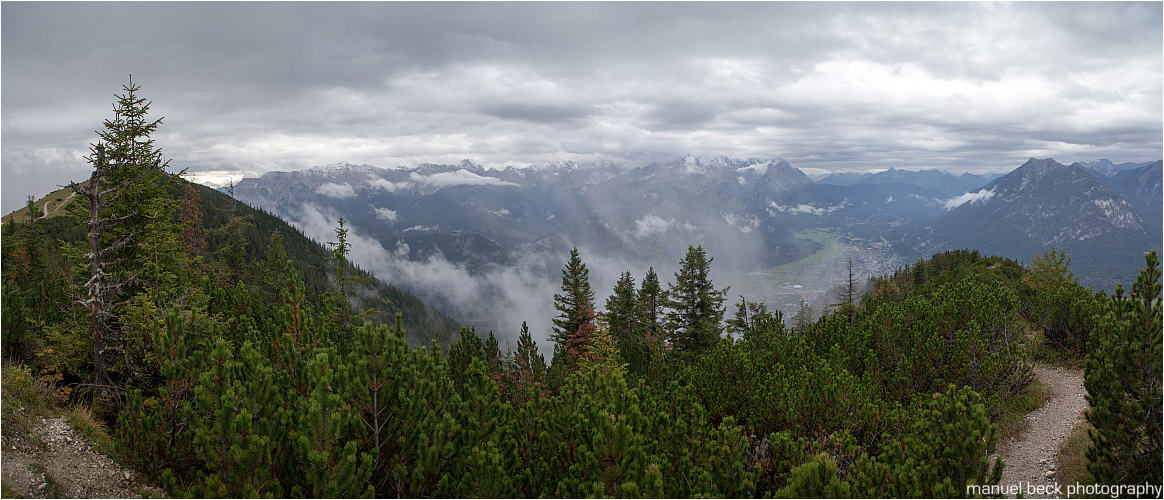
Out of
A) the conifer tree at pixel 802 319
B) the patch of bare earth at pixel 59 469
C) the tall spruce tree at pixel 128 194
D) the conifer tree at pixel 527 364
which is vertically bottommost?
the conifer tree at pixel 802 319

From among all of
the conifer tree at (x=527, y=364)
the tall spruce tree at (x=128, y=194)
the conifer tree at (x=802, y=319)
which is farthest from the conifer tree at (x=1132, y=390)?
the tall spruce tree at (x=128, y=194)

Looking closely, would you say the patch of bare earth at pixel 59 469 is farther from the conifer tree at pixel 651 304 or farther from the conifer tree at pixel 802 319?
the conifer tree at pixel 651 304

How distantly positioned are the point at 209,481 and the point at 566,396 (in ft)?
18.2

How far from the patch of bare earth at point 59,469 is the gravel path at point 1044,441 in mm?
15984

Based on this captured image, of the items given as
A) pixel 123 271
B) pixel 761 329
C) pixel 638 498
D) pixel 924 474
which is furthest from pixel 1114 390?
pixel 123 271

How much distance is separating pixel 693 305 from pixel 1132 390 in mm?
26962

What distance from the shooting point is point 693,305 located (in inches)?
1371

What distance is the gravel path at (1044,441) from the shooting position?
1009 centimetres

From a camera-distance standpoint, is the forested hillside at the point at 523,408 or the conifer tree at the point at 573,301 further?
the conifer tree at the point at 573,301

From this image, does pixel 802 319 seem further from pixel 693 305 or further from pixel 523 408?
pixel 523 408

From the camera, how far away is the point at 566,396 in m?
9.12

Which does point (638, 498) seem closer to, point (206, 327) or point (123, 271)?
point (206, 327)

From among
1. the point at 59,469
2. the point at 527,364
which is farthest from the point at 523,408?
the point at 59,469

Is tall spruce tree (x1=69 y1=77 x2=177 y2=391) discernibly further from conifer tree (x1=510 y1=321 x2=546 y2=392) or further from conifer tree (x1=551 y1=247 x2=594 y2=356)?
conifer tree (x1=551 y1=247 x2=594 y2=356)
